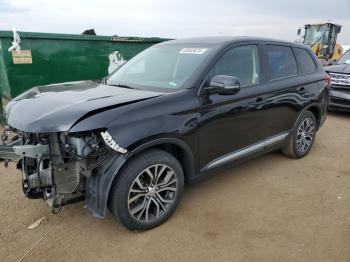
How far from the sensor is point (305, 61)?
490cm

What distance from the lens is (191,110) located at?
321cm

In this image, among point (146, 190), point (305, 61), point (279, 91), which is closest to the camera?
point (146, 190)

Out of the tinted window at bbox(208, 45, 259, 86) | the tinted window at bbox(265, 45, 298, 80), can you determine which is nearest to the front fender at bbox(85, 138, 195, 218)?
the tinted window at bbox(208, 45, 259, 86)

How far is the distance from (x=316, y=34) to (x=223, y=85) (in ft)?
57.3

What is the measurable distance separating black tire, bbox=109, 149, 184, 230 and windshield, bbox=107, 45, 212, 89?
803 mm

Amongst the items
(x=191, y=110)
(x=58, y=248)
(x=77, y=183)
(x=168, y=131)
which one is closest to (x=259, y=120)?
(x=191, y=110)

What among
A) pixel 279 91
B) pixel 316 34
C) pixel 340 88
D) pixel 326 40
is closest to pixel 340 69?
pixel 340 88

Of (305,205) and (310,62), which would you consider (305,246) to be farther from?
(310,62)

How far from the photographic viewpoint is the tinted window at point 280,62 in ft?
13.7

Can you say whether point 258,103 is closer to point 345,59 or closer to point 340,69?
→ point 340,69

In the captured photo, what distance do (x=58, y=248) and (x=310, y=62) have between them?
13.9 feet

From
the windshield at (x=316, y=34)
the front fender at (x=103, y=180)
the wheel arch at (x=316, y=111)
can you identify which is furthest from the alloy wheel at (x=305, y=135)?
the windshield at (x=316, y=34)

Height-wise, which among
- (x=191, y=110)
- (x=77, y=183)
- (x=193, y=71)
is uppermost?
(x=193, y=71)

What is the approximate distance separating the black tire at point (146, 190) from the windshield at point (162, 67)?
803 millimetres
